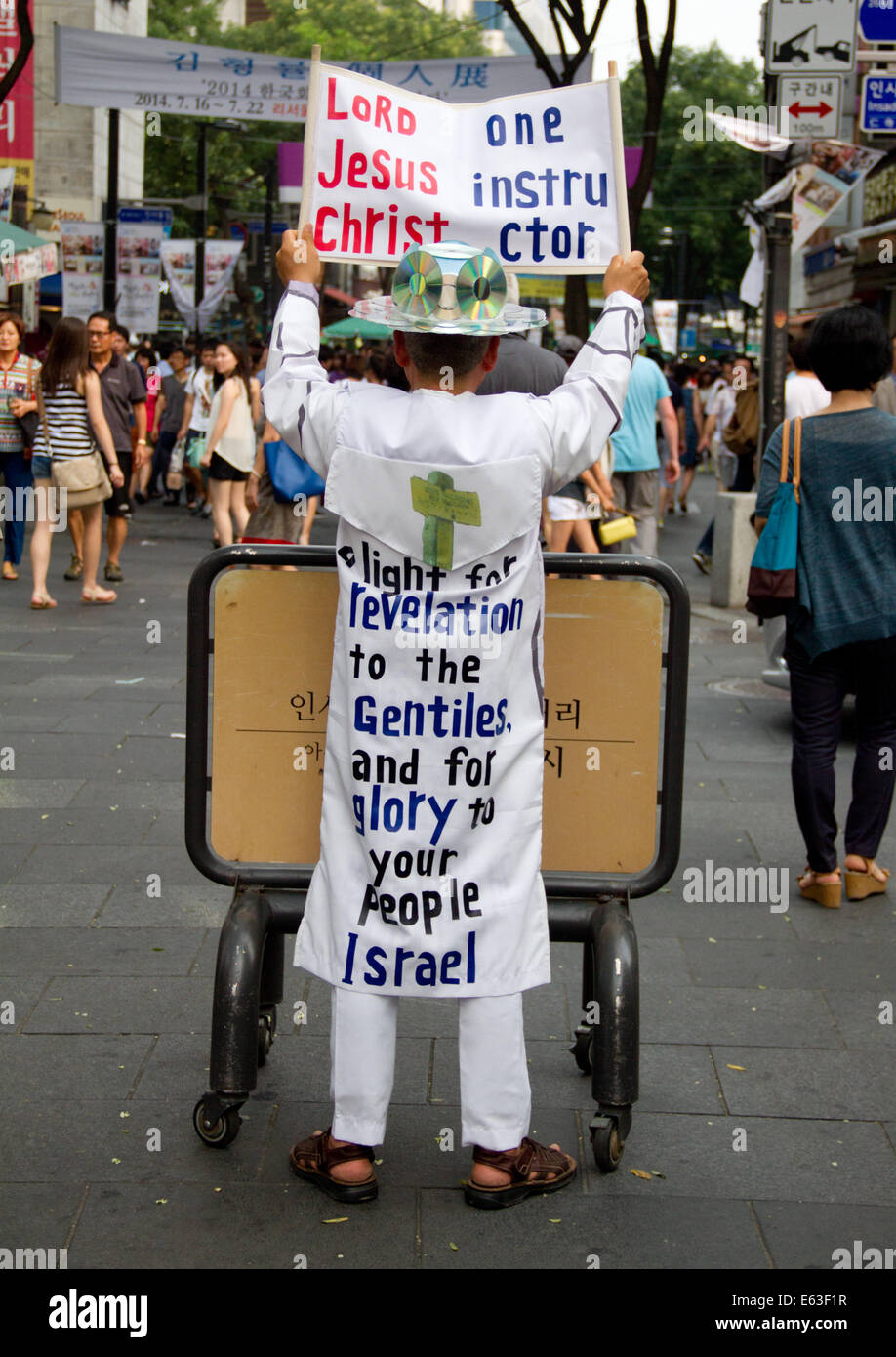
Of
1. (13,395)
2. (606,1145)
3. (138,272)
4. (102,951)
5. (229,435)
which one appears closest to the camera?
(606,1145)

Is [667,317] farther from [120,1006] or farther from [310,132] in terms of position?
[310,132]

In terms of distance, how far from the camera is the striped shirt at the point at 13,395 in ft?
38.5

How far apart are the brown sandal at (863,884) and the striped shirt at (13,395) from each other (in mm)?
7731

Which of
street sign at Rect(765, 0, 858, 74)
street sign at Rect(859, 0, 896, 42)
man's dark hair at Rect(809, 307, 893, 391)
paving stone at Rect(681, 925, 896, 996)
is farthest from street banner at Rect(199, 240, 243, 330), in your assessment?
paving stone at Rect(681, 925, 896, 996)

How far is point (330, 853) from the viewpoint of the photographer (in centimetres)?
350

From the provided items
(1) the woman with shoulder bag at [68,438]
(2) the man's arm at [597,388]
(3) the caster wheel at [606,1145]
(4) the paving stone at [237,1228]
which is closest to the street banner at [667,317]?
(1) the woman with shoulder bag at [68,438]

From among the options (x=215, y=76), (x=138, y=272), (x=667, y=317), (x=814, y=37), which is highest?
(x=215, y=76)

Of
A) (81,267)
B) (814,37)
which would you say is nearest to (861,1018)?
(814,37)

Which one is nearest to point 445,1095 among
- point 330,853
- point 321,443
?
point 330,853

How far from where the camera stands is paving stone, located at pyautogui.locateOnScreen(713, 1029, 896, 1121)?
4016 millimetres

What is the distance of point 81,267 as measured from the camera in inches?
942

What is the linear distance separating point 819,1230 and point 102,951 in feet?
7.59

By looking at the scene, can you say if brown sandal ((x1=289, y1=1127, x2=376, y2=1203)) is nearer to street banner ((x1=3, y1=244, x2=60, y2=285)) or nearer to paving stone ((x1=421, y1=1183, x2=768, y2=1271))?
paving stone ((x1=421, y1=1183, x2=768, y2=1271))

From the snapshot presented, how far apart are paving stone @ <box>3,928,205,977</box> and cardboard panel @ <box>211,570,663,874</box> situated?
43.5 inches
